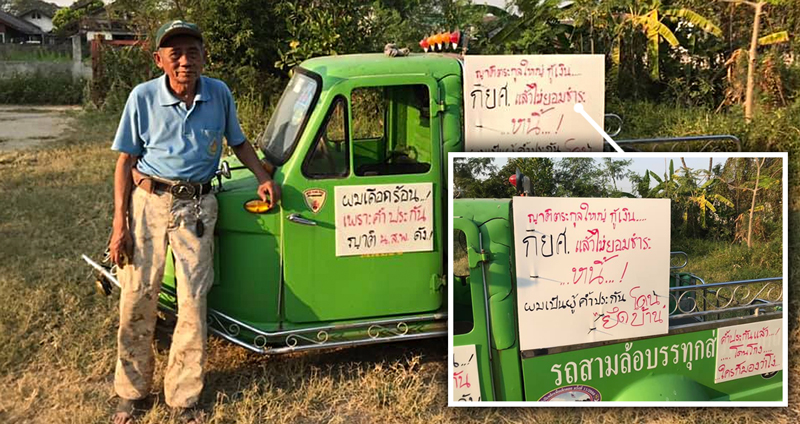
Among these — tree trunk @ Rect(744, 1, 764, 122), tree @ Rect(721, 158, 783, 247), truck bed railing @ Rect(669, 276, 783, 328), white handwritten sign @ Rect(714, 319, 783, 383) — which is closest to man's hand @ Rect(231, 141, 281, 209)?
truck bed railing @ Rect(669, 276, 783, 328)

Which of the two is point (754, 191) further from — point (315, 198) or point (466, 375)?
point (315, 198)

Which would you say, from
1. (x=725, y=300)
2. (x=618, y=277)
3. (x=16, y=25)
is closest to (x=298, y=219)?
(x=618, y=277)

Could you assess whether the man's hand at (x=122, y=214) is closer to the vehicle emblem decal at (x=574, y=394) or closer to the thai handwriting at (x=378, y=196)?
the thai handwriting at (x=378, y=196)

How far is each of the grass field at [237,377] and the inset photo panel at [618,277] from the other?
143 millimetres

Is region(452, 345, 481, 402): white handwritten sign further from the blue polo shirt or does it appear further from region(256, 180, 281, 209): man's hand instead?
the blue polo shirt

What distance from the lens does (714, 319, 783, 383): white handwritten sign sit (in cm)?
354

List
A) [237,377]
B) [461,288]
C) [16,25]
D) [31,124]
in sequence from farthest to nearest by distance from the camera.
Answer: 1. [16,25]
2. [31,124]
3. [237,377]
4. [461,288]

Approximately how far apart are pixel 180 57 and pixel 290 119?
74 cm

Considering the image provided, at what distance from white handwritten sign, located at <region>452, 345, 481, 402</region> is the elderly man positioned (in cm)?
121

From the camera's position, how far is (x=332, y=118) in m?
3.72

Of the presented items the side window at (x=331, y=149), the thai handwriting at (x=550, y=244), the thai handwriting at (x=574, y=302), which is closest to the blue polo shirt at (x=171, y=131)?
the side window at (x=331, y=149)

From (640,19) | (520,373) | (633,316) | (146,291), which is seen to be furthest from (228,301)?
(640,19)

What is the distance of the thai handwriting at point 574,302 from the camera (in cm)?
333

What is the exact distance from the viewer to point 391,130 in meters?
4.39
